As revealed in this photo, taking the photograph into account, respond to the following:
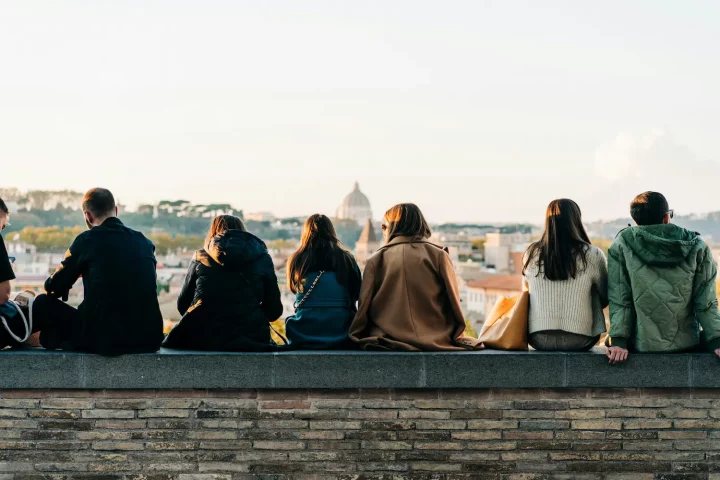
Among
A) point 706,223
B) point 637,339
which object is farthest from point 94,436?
point 706,223

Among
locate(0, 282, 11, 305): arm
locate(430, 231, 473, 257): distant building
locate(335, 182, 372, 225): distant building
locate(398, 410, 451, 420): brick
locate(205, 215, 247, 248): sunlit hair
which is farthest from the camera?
locate(335, 182, 372, 225): distant building

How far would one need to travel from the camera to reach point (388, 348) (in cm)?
583

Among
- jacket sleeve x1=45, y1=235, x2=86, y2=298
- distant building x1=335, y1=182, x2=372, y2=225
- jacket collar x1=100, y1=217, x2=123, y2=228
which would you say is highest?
distant building x1=335, y1=182, x2=372, y2=225

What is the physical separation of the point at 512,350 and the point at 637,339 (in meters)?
0.71

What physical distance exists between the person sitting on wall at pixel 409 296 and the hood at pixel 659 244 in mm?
1045

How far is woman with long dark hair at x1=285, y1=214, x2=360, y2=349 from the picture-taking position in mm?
5973

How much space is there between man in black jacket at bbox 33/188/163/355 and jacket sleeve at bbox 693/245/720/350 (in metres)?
3.02

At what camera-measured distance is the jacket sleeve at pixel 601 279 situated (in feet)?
19.3

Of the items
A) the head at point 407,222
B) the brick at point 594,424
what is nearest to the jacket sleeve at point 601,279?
the brick at point 594,424

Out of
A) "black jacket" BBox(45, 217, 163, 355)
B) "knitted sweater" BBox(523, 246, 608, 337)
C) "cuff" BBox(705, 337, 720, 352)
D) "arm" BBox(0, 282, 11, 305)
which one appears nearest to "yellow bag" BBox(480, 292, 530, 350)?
"knitted sweater" BBox(523, 246, 608, 337)

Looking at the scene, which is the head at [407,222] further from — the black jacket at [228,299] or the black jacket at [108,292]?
the black jacket at [108,292]

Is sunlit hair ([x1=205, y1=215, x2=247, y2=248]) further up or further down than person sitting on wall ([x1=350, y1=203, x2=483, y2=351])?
further up

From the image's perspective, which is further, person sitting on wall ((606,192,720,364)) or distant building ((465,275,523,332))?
distant building ((465,275,523,332))

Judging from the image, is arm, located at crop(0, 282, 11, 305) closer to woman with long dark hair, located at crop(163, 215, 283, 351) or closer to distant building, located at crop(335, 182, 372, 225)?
woman with long dark hair, located at crop(163, 215, 283, 351)
